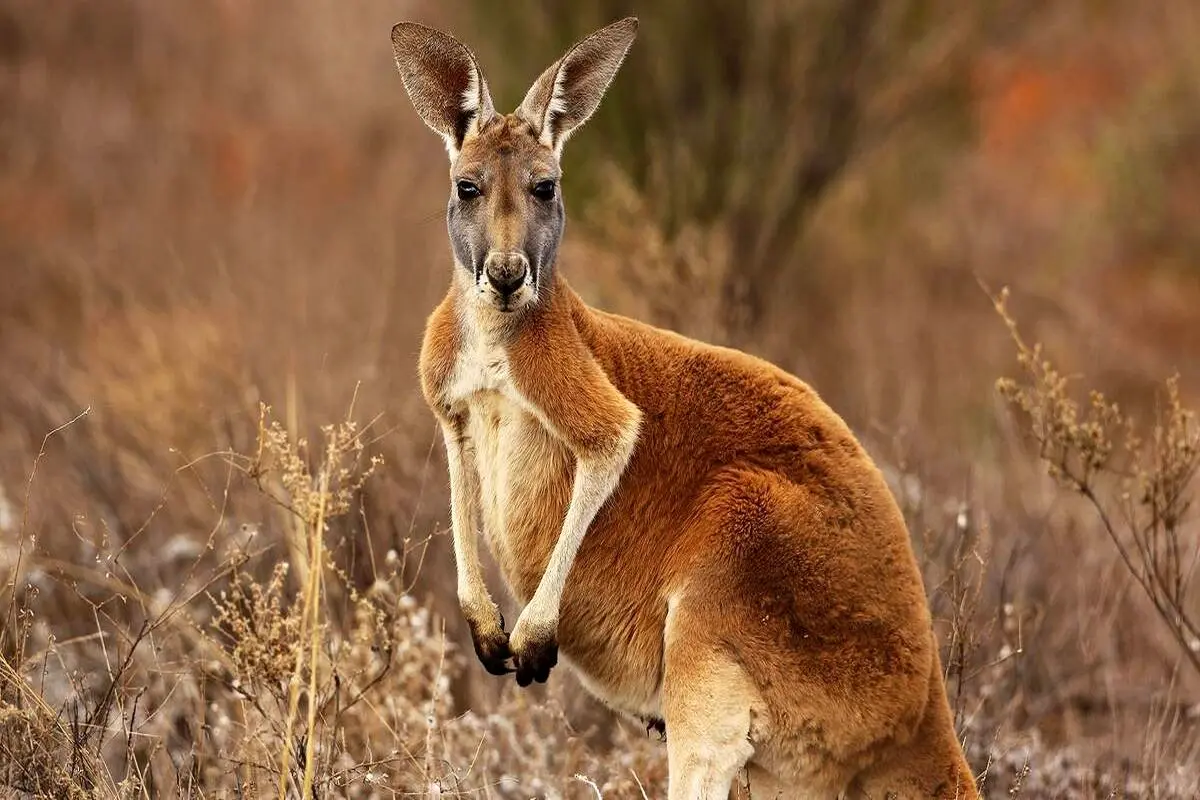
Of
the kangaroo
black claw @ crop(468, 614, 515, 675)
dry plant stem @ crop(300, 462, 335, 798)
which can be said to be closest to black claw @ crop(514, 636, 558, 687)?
the kangaroo

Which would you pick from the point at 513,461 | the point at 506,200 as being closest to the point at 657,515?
the point at 513,461

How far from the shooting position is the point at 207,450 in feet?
21.3

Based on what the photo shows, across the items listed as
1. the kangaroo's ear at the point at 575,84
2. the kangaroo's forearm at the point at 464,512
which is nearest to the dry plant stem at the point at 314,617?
the kangaroo's forearm at the point at 464,512

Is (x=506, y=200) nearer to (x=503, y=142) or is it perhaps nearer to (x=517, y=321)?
(x=503, y=142)

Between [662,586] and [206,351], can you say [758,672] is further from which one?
[206,351]

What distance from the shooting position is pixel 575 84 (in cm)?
351

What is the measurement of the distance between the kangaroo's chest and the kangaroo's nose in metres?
0.20

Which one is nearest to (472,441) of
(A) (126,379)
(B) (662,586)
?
(B) (662,586)

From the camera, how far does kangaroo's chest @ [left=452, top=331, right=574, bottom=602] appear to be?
340 centimetres

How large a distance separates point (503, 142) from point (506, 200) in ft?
0.55

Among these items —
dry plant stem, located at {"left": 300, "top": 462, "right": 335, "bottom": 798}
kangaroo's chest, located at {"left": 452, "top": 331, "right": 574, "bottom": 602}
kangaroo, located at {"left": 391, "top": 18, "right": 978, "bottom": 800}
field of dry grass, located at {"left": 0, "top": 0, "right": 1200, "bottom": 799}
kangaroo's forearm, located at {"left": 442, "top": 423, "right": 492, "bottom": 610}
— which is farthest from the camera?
field of dry grass, located at {"left": 0, "top": 0, "right": 1200, "bottom": 799}

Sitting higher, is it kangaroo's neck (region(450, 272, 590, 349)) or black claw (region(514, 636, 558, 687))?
kangaroo's neck (region(450, 272, 590, 349))

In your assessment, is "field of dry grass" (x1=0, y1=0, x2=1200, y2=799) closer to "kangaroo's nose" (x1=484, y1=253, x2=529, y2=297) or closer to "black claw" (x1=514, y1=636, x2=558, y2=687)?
"black claw" (x1=514, y1=636, x2=558, y2=687)

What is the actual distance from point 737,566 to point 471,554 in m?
0.65
